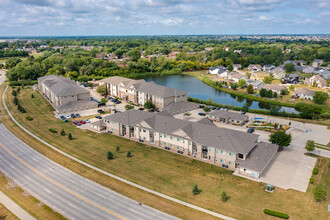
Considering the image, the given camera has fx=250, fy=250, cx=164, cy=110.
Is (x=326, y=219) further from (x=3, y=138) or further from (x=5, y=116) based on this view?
(x=5, y=116)

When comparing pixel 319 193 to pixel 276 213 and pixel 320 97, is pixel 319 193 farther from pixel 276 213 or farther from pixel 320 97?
pixel 320 97

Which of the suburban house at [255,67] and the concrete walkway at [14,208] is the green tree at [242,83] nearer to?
the suburban house at [255,67]

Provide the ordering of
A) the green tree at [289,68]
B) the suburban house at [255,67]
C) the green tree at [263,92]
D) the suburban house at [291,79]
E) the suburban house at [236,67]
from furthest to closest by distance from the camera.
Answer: the suburban house at [236,67], the suburban house at [255,67], the green tree at [289,68], the suburban house at [291,79], the green tree at [263,92]

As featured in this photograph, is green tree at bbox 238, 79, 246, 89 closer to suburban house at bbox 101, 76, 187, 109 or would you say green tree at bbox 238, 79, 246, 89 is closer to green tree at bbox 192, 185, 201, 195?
suburban house at bbox 101, 76, 187, 109

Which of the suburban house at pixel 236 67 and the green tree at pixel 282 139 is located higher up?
the suburban house at pixel 236 67

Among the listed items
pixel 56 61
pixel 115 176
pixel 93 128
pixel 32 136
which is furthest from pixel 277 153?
pixel 56 61

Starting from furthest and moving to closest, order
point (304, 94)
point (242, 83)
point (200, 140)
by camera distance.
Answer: point (242, 83)
point (304, 94)
point (200, 140)

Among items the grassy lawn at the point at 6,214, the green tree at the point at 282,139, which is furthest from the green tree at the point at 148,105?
the grassy lawn at the point at 6,214

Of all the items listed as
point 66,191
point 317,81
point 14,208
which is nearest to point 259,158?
point 66,191
